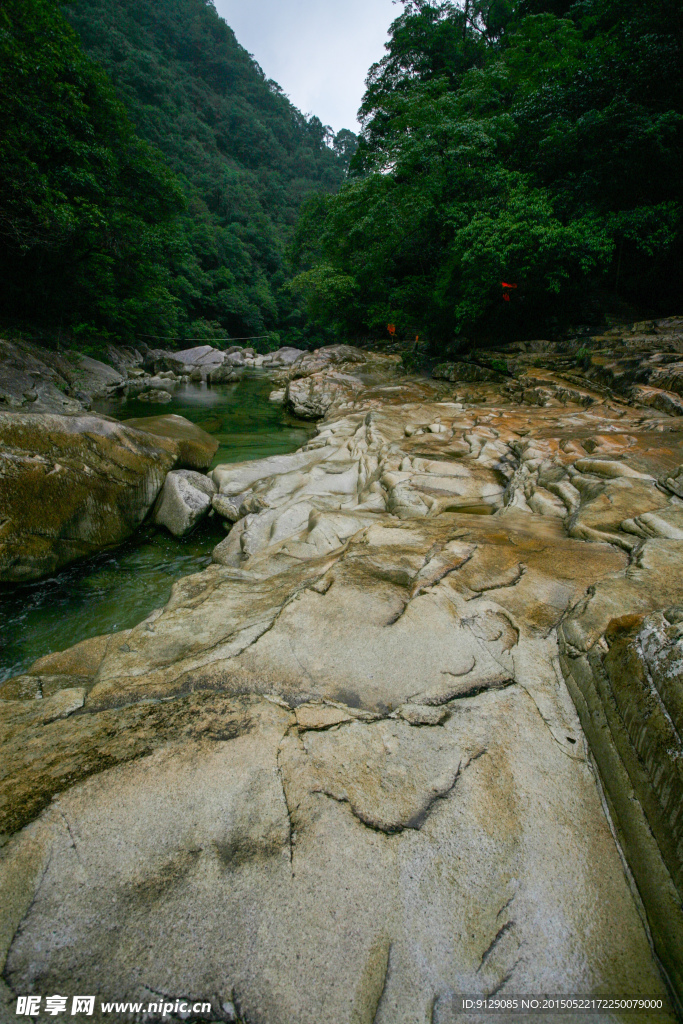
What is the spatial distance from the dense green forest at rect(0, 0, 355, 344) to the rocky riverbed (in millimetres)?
15005

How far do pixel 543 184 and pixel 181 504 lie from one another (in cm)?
1369

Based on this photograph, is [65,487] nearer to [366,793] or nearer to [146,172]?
[366,793]

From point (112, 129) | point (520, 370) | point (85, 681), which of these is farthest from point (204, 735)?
point (112, 129)

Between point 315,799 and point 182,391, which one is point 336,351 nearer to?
point 182,391

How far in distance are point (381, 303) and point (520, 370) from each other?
9387mm

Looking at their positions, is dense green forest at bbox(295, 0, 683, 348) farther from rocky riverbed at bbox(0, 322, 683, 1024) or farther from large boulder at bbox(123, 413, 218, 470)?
rocky riverbed at bbox(0, 322, 683, 1024)

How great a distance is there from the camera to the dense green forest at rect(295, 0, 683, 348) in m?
9.88

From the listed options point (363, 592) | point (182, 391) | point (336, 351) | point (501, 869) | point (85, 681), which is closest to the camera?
point (501, 869)

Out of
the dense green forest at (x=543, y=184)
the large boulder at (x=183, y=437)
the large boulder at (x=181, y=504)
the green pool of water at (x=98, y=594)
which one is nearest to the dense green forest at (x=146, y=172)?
the dense green forest at (x=543, y=184)

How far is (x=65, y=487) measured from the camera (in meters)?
4.65

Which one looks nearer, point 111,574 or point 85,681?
point 85,681

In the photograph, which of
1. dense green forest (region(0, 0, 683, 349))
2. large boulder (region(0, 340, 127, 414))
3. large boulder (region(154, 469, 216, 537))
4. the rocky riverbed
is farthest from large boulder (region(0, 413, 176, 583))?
dense green forest (region(0, 0, 683, 349))

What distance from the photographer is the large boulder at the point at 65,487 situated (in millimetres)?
4258

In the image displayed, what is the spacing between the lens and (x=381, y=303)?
707 inches
